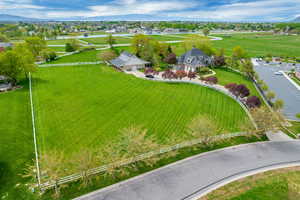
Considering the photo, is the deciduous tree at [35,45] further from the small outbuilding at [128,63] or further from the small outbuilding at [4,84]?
the small outbuilding at [128,63]

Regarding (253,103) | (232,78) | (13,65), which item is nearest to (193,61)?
(232,78)

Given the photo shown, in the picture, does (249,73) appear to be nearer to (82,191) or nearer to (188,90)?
(188,90)

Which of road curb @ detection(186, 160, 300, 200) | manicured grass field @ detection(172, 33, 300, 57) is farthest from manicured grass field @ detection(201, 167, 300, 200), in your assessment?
manicured grass field @ detection(172, 33, 300, 57)

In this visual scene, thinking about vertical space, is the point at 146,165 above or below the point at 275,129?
below

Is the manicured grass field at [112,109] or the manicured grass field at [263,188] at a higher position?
the manicured grass field at [112,109]

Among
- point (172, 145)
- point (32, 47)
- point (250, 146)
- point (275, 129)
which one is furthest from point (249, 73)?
point (32, 47)

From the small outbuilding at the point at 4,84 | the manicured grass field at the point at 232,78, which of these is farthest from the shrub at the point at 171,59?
the small outbuilding at the point at 4,84

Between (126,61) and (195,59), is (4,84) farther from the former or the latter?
(195,59)
